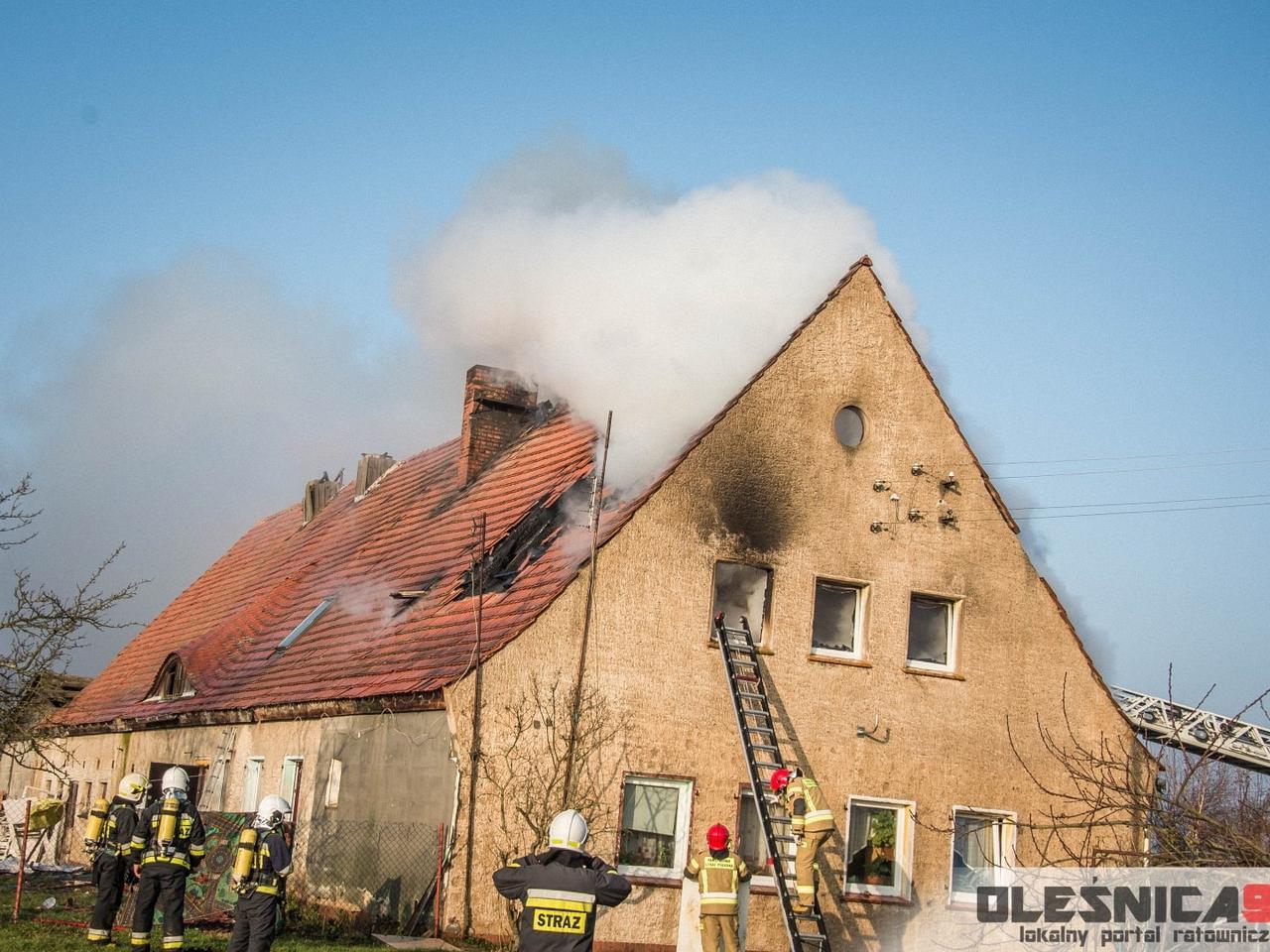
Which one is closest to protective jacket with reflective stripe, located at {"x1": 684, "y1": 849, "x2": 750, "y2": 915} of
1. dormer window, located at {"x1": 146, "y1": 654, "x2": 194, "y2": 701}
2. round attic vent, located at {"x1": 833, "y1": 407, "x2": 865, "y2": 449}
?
round attic vent, located at {"x1": 833, "y1": 407, "x2": 865, "y2": 449}

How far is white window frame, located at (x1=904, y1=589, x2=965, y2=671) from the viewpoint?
16250 mm

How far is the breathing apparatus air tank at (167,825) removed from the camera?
12.5 m

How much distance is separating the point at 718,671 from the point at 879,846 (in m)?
2.80

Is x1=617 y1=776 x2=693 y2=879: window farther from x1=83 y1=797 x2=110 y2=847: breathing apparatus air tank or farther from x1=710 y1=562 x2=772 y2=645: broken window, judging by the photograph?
x1=83 y1=797 x2=110 y2=847: breathing apparatus air tank

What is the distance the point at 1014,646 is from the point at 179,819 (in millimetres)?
9847

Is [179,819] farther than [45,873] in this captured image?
No

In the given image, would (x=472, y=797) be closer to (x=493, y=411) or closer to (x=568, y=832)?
(x=568, y=832)

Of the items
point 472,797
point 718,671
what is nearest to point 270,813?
point 472,797

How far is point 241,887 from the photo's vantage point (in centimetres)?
1112

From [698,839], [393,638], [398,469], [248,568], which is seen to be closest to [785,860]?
[698,839]

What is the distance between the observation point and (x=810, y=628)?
15680 mm

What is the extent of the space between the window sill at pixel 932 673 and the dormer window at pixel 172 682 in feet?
37.7

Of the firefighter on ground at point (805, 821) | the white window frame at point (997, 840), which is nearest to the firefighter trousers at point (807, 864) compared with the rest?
the firefighter on ground at point (805, 821)

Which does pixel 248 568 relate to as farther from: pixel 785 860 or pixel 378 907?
pixel 785 860
